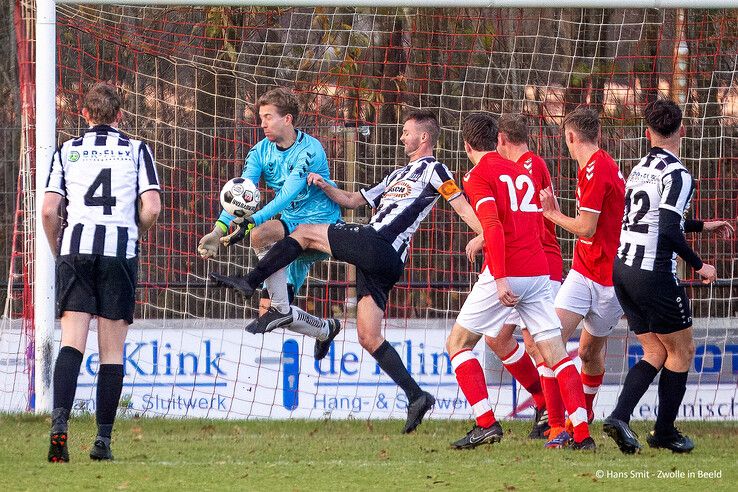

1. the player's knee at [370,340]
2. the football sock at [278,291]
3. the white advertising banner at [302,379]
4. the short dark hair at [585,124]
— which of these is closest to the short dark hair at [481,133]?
the short dark hair at [585,124]

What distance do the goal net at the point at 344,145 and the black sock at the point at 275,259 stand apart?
1.57 meters

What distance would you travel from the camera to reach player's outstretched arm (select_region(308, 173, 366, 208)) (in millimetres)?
7848

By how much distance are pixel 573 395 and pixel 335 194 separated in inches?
95.8

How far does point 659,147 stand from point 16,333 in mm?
5332

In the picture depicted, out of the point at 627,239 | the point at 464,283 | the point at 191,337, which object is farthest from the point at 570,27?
the point at 627,239

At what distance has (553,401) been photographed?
22.0 feet

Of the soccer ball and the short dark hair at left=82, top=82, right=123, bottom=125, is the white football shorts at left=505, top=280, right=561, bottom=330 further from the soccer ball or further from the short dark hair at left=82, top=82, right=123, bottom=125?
the short dark hair at left=82, top=82, right=123, bottom=125

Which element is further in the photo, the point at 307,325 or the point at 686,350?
the point at 307,325

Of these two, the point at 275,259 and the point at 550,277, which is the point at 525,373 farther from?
the point at 275,259

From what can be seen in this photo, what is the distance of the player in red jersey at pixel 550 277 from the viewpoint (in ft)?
24.0

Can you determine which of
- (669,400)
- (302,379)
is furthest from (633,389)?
(302,379)

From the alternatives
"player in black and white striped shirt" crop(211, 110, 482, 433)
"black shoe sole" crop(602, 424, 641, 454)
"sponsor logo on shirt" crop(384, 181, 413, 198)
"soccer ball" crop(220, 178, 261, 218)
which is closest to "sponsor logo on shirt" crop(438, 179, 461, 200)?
"player in black and white striped shirt" crop(211, 110, 482, 433)

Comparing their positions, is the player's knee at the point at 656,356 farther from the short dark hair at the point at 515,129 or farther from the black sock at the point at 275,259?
Answer: the black sock at the point at 275,259

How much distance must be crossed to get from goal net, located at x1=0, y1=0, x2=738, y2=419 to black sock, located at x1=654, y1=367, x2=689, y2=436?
8.89 ft
